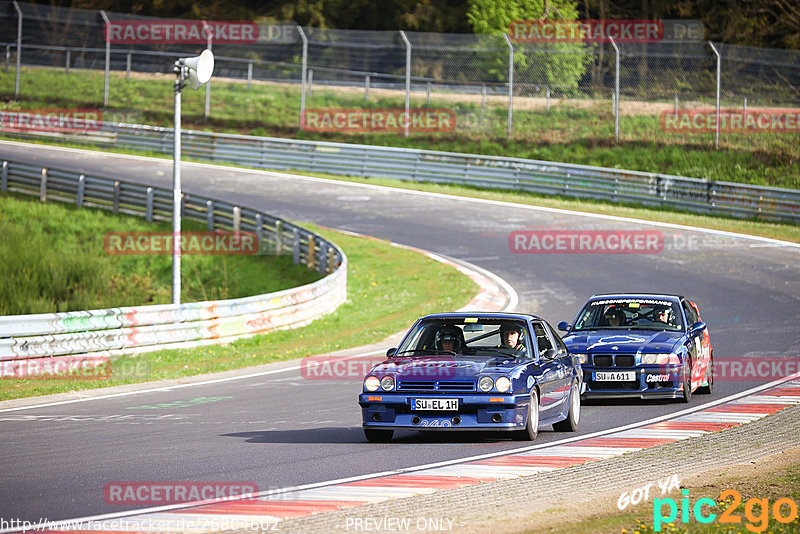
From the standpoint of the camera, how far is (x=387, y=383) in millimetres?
10773

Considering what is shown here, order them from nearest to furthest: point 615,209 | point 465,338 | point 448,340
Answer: point 448,340, point 465,338, point 615,209

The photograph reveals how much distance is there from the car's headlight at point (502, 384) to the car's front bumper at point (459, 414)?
63 mm

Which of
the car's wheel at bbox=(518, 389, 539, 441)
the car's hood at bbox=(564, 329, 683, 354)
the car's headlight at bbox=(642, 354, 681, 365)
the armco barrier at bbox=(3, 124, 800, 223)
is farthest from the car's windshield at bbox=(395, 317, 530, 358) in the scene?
the armco barrier at bbox=(3, 124, 800, 223)

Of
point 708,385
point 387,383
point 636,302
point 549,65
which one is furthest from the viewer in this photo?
point 549,65

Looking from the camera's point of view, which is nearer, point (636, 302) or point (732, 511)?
point (732, 511)

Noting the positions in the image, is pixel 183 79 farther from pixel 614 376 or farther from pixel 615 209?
pixel 615 209

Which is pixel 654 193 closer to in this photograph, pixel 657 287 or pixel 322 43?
pixel 657 287

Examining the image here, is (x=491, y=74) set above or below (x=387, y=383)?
above

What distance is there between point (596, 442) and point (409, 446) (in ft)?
5.94

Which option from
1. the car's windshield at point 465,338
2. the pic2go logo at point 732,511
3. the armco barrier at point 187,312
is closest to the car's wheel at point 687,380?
the car's windshield at point 465,338

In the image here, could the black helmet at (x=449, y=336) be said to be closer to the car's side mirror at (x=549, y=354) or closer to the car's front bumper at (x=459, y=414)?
the car's side mirror at (x=549, y=354)

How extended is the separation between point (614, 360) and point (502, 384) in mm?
3880

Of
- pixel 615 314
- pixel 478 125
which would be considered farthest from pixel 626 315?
pixel 478 125

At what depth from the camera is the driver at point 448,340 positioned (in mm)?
11594
